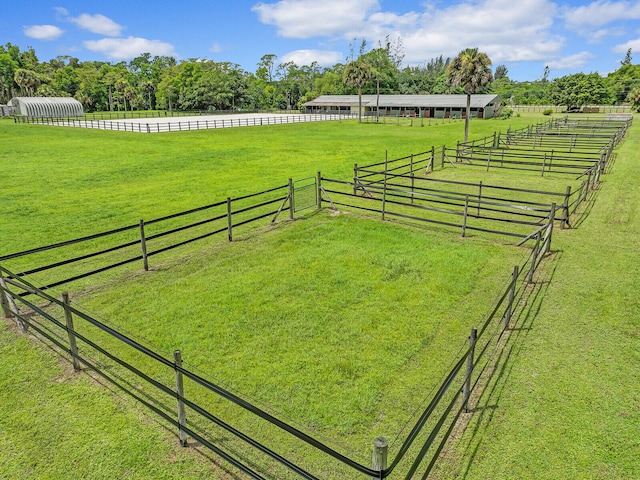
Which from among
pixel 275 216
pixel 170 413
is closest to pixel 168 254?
pixel 275 216

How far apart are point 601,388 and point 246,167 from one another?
2068 centimetres

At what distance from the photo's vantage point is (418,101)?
247 feet

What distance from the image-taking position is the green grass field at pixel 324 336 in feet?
15.5

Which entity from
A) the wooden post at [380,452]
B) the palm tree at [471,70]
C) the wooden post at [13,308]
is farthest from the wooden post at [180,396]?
the palm tree at [471,70]

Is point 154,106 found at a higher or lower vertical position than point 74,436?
higher

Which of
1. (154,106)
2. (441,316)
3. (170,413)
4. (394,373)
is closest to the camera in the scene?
(170,413)

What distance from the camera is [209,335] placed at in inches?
277

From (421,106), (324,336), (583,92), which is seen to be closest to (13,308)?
(324,336)

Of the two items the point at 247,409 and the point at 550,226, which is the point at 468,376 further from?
the point at 550,226

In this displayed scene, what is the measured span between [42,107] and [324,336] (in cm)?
7653

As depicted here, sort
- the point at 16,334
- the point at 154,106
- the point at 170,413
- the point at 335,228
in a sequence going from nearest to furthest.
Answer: the point at 170,413
the point at 16,334
the point at 335,228
the point at 154,106

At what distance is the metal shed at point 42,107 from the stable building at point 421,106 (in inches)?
1789

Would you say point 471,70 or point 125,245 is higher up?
point 471,70

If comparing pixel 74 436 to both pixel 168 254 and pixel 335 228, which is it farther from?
pixel 335 228
